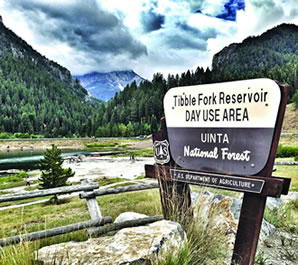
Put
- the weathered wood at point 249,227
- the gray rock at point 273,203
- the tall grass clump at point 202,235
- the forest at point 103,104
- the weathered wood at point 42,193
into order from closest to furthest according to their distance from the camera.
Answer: the weathered wood at point 249,227, the tall grass clump at point 202,235, the weathered wood at point 42,193, the gray rock at point 273,203, the forest at point 103,104

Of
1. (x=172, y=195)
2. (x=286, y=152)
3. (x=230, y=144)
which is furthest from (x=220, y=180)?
(x=286, y=152)

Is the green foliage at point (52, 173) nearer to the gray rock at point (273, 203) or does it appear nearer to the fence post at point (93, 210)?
the fence post at point (93, 210)

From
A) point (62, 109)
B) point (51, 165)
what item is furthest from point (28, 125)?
point (51, 165)

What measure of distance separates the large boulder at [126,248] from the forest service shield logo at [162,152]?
1.06 m

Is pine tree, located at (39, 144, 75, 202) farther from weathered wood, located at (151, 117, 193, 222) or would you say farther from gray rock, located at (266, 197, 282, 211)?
weathered wood, located at (151, 117, 193, 222)

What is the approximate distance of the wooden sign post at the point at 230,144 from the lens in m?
2.88

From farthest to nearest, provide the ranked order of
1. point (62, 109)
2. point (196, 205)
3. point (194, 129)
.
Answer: point (62, 109) → point (196, 205) → point (194, 129)

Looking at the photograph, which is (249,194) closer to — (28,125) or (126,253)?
(126,253)

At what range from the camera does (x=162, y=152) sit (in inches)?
158

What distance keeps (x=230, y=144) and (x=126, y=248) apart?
165 centimetres

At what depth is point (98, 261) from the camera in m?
2.41

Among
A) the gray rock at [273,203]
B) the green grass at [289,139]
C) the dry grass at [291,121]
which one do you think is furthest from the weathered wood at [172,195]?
the dry grass at [291,121]

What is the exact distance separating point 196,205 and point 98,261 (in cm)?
188

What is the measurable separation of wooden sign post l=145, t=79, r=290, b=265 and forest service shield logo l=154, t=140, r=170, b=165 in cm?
1
